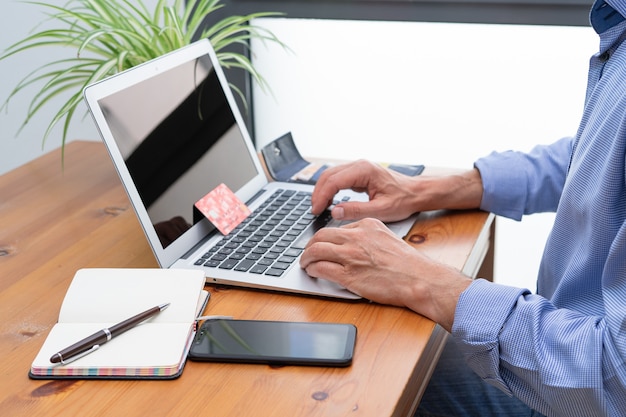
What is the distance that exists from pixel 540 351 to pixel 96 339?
488mm

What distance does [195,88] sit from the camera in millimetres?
1230

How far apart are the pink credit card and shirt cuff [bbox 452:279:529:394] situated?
1.30 ft

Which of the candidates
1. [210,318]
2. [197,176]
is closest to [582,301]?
[210,318]

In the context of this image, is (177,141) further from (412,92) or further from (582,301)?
(412,92)

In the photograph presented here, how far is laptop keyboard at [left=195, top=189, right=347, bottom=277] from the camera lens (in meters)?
1.02

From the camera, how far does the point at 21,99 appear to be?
6.73ft

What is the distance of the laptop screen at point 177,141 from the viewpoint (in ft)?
3.44

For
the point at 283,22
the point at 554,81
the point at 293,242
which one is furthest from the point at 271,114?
the point at 293,242

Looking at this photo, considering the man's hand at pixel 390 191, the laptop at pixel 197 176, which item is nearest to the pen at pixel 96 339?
the laptop at pixel 197 176

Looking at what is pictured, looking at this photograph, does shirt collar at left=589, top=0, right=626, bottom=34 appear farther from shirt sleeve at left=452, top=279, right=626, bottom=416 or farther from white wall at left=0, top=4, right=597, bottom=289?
white wall at left=0, top=4, right=597, bottom=289

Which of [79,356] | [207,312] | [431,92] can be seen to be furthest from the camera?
[431,92]

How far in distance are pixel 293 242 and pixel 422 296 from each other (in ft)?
0.79

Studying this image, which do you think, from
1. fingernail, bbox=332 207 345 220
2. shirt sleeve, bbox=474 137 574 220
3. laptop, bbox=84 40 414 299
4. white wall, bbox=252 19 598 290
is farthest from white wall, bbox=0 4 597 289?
fingernail, bbox=332 207 345 220

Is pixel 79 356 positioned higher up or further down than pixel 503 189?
higher up
